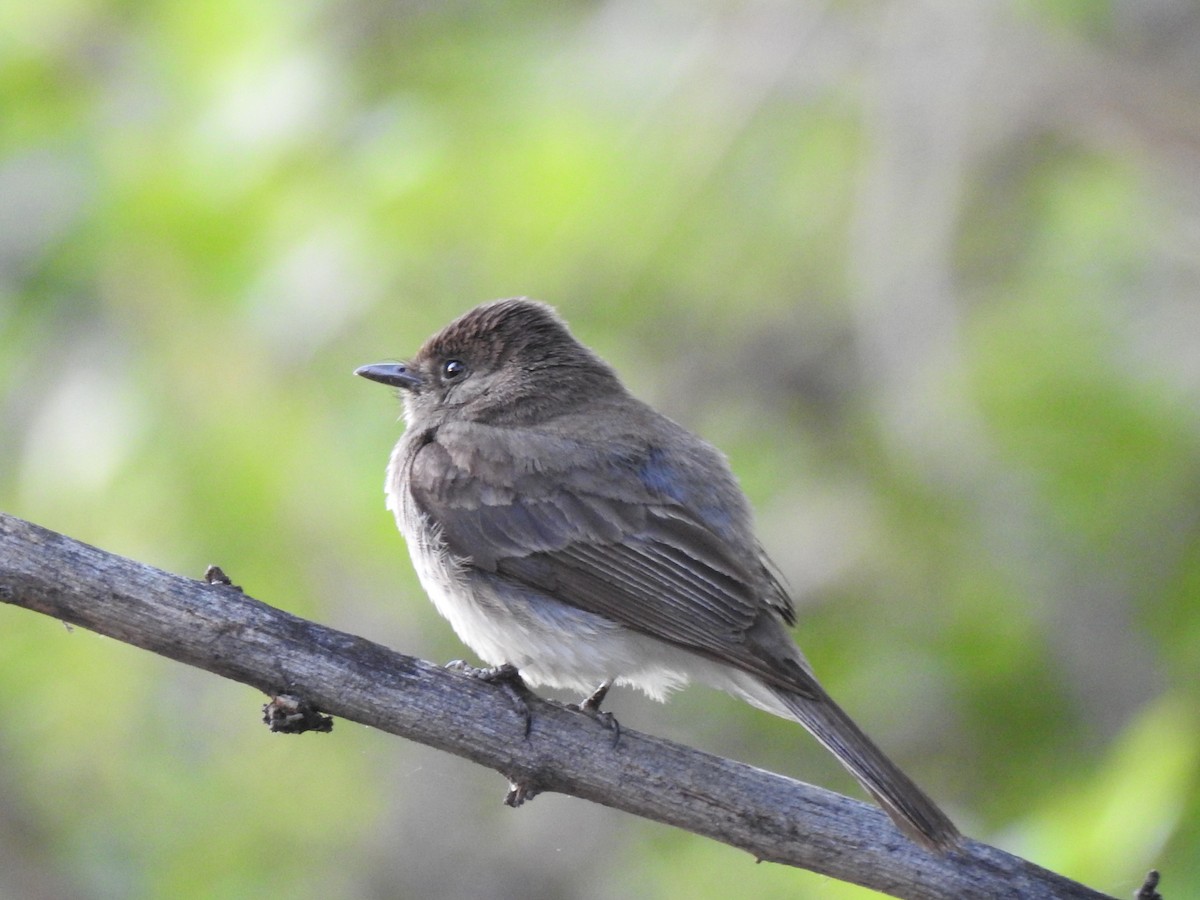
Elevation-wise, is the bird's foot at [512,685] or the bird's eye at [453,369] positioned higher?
the bird's eye at [453,369]

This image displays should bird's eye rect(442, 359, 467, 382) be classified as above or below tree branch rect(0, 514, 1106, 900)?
above

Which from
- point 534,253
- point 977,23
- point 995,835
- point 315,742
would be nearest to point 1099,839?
point 995,835

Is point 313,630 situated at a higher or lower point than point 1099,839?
lower

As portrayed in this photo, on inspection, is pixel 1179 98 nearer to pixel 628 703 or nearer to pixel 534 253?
pixel 534 253

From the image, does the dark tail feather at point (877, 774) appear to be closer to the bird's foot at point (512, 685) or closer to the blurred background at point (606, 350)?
the bird's foot at point (512, 685)

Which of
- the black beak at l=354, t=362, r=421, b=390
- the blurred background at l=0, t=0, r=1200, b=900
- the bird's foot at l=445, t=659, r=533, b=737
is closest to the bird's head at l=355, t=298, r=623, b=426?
the black beak at l=354, t=362, r=421, b=390

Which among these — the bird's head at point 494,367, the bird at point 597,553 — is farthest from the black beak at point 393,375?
the bird at point 597,553

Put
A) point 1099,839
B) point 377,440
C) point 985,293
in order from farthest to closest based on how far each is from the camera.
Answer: point 985,293
point 377,440
point 1099,839

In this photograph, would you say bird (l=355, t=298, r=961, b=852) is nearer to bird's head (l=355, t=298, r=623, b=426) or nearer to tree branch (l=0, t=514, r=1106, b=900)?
bird's head (l=355, t=298, r=623, b=426)
